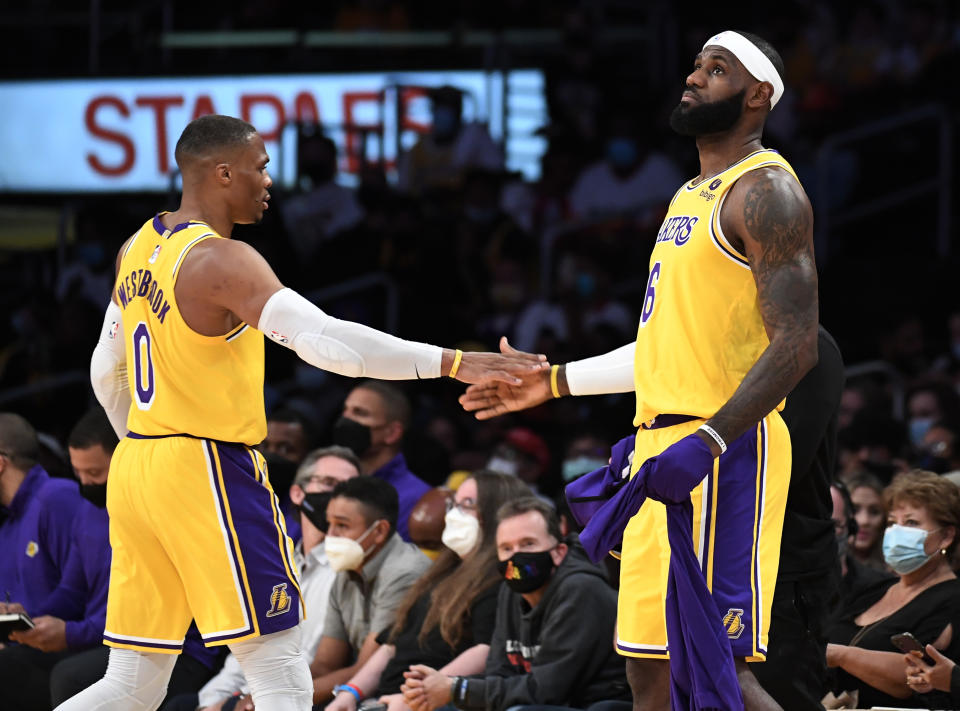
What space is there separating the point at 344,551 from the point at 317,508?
1.37 feet

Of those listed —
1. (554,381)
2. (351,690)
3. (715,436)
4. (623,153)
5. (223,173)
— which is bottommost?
(351,690)

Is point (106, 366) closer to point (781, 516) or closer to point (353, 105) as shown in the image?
point (781, 516)

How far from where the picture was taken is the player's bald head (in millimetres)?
4727

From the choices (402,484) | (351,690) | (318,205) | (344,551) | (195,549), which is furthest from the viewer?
(318,205)

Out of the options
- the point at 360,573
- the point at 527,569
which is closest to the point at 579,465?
the point at 360,573

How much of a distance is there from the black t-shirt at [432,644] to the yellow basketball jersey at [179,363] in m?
2.03

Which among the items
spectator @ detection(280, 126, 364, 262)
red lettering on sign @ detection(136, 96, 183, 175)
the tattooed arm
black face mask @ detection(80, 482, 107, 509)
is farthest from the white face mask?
red lettering on sign @ detection(136, 96, 183, 175)

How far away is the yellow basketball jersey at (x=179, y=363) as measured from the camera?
4535 mm

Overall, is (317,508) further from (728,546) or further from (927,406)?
(927,406)

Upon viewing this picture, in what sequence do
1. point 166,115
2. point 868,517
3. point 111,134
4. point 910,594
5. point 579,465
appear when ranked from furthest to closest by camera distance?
point 111,134
point 166,115
point 579,465
point 868,517
point 910,594

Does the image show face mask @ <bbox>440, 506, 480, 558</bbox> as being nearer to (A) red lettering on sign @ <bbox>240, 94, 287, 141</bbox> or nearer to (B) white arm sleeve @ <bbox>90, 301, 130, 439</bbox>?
(B) white arm sleeve @ <bbox>90, 301, 130, 439</bbox>

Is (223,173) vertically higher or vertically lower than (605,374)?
higher

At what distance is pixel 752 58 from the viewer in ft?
14.3

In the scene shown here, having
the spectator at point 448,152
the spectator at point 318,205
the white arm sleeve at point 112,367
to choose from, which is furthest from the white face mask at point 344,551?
the spectator at point 448,152
